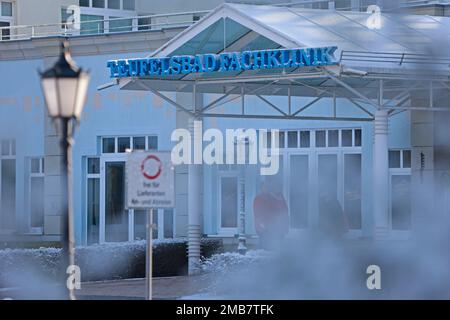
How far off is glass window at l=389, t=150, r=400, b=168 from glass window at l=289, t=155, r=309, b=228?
6.94 feet

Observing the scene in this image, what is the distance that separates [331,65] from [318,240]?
3.39 metres

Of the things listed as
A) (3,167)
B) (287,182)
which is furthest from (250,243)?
(3,167)

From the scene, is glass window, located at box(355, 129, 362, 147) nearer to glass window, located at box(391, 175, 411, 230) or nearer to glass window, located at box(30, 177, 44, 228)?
glass window, located at box(391, 175, 411, 230)

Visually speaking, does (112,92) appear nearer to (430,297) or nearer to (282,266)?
(282,266)

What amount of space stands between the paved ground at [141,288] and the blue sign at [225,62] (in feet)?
12.5

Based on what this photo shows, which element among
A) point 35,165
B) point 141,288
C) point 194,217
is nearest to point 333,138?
point 194,217

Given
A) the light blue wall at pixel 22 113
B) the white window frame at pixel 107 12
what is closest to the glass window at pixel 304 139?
the light blue wall at pixel 22 113

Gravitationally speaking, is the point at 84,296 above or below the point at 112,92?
below

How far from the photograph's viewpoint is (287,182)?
101 ft

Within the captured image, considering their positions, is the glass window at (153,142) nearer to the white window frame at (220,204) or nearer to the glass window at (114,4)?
the white window frame at (220,204)

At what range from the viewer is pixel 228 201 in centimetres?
3189

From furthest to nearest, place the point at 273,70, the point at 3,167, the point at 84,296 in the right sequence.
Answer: the point at 3,167
the point at 273,70
the point at 84,296

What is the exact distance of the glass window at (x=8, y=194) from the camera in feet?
112

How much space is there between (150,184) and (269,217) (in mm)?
11386
